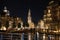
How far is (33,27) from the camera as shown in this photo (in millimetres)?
3740

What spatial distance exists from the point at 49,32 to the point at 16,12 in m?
0.77

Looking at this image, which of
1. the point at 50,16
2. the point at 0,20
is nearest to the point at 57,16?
the point at 50,16

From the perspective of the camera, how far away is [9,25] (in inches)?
154

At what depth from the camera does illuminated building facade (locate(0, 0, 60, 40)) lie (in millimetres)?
3619

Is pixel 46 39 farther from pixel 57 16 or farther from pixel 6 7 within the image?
pixel 6 7

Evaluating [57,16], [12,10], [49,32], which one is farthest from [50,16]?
[12,10]

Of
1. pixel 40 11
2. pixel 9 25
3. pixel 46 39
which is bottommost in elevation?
pixel 46 39

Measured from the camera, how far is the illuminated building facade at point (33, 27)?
11.9 ft

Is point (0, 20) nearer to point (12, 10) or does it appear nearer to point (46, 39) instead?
point (12, 10)

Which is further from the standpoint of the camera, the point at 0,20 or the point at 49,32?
the point at 0,20

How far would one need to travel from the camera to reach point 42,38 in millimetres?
3709

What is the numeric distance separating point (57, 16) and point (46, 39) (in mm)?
508

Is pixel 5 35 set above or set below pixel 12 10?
below

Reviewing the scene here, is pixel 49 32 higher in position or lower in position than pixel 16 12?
lower
